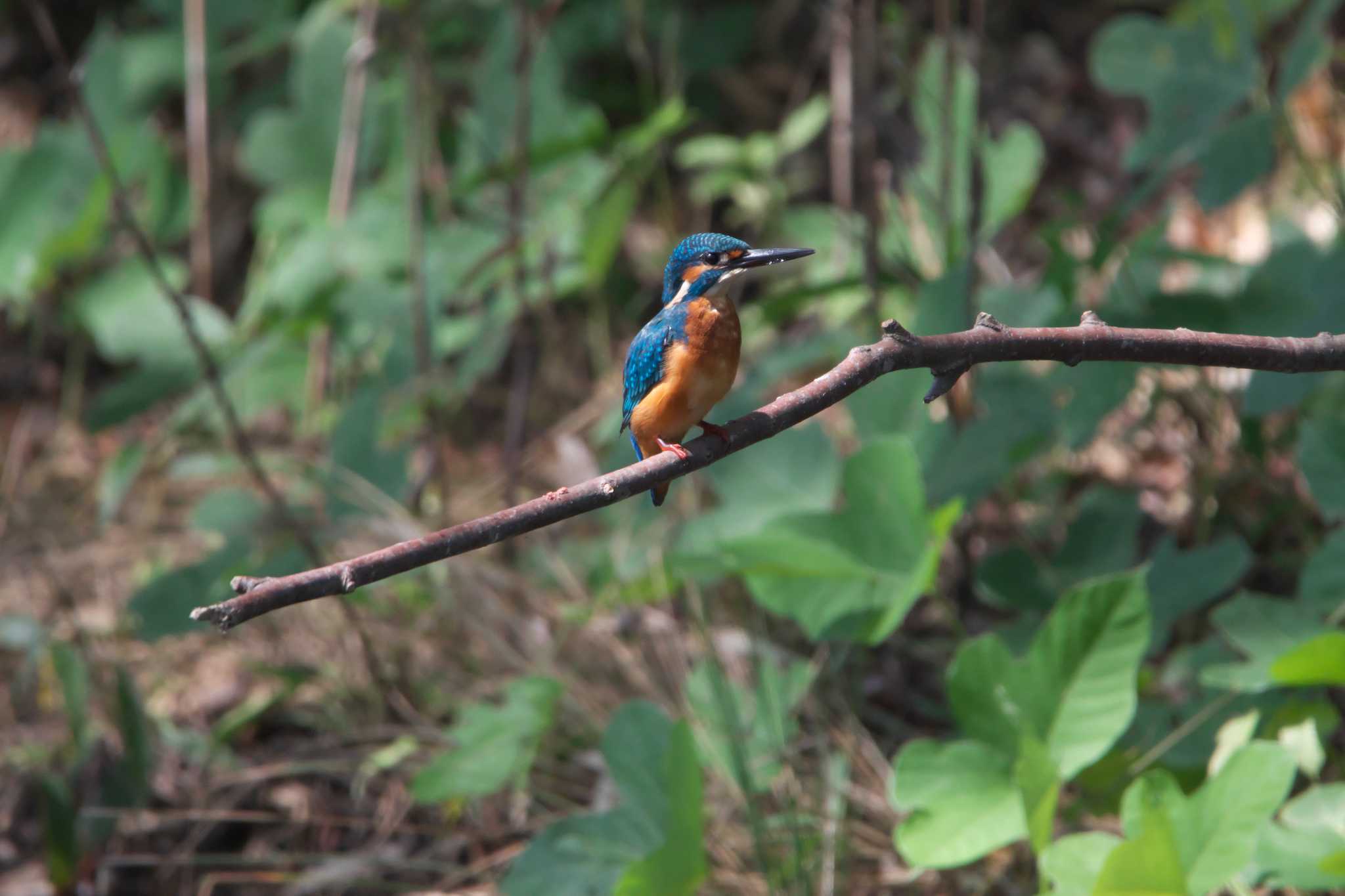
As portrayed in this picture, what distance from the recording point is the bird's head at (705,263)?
207 cm

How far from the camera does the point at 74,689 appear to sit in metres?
3.31

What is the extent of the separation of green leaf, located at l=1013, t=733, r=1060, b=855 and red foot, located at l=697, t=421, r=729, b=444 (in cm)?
79

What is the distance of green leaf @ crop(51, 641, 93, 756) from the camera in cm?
332


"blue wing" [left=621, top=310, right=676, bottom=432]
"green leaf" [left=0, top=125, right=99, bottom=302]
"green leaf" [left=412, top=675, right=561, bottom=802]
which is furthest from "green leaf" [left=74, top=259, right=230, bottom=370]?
"blue wing" [left=621, top=310, right=676, bottom=432]

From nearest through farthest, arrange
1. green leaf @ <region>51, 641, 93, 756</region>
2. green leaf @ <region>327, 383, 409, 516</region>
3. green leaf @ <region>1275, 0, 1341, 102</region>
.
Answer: green leaf @ <region>1275, 0, 1341, 102</region>, green leaf @ <region>51, 641, 93, 756</region>, green leaf @ <region>327, 383, 409, 516</region>

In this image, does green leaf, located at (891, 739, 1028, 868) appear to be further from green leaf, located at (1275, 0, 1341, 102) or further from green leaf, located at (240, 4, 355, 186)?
green leaf, located at (240, 4, 355, 186)

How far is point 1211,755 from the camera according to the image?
2562mm

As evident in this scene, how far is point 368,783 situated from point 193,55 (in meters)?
2.42

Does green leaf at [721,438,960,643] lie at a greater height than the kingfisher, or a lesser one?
lesser

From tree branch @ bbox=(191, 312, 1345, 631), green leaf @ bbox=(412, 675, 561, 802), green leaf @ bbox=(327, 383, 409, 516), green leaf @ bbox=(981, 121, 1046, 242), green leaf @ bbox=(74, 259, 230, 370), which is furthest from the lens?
green leaf @ bbox=(74, 259, 230, 370)

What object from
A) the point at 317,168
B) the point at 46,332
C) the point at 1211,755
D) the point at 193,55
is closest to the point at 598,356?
the point at 317,168

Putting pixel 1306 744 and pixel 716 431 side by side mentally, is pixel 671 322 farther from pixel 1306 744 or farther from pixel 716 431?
pixel 1306 744

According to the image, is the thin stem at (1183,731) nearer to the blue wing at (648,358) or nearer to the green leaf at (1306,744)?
the green leaf at (1306,744)

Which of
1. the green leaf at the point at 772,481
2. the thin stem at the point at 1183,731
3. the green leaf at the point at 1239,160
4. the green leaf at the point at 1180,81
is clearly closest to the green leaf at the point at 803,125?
the green leaf at the point at 1180,81
